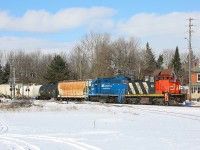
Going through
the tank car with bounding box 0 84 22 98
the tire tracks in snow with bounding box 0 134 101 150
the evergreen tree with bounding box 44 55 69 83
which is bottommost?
the tire tracks in snow with bounding box 0 134 101 150

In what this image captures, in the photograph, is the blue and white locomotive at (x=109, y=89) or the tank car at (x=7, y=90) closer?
the blue and white locomotive at (x=109, y=89)

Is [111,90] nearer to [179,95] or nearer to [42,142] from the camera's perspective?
[179,95]

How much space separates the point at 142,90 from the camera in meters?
39.9

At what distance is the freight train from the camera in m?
37.6

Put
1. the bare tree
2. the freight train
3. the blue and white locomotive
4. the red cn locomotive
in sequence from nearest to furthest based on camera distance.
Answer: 1. the red cn locomotive
2. the freight train
3. the blue and white locomotive
4. the bare tree

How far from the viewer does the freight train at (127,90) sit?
37.6 m

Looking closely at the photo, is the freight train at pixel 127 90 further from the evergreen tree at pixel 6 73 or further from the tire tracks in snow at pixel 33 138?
the evergreen tree at pixel 6 73

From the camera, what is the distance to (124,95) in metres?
42.5

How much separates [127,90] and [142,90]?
269cm

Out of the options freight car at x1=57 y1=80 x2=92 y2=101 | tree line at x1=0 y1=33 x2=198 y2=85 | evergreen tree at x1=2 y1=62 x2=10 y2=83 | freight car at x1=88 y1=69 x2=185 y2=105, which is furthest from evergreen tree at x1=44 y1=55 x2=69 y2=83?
freight car at x1=88 y1=69 x2=185 y2=105

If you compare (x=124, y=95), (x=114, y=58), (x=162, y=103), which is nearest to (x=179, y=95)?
(x=162, y=103)

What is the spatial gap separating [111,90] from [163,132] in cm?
2966

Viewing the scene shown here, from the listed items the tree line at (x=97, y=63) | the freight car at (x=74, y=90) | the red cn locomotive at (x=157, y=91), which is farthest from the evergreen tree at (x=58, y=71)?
the red cn locomotive at (x=157, y=91)

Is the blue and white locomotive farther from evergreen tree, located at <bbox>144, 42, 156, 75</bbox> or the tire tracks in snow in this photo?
evergreen tree, located at <bbox>144, 42, 156, 75</bbox>
